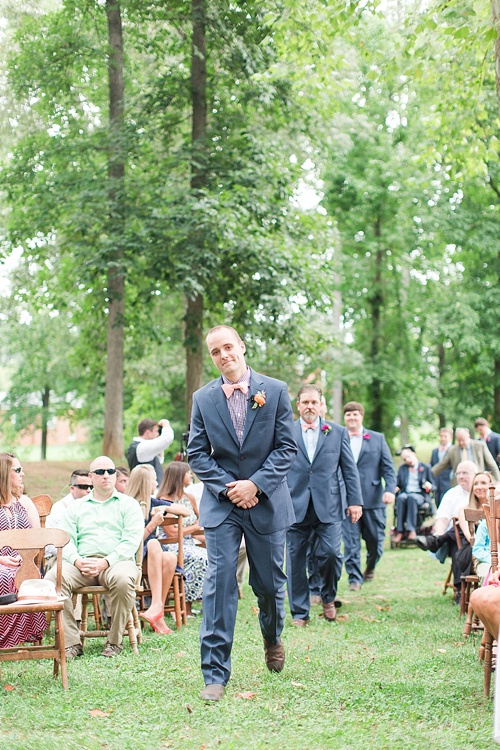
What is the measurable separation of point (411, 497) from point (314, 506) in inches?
313

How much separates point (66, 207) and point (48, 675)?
12.9 metres

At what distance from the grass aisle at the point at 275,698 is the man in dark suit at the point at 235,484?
41 centimetres

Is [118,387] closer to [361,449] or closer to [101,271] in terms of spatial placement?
[101,271]

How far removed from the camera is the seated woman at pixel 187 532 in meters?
9.52

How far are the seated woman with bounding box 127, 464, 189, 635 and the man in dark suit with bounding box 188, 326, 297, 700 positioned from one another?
2.66 meters

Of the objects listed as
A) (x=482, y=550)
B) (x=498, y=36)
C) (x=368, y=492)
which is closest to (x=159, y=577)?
(x=482, y=550)

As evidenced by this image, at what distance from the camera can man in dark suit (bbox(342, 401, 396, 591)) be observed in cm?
1148

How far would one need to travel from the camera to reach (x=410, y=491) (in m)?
16.7

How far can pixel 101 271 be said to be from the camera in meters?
17.4

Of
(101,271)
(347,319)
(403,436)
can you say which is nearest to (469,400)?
(403,436)

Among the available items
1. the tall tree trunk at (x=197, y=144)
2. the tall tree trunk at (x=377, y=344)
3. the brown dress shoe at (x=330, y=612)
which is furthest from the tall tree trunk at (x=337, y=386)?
the brown dress shoe at (x=330, y=612)

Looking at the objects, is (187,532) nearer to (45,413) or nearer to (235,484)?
(235,484)

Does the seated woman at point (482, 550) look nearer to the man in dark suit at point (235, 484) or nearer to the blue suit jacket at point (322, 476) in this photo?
the blue suit jacket at point (322, 476)

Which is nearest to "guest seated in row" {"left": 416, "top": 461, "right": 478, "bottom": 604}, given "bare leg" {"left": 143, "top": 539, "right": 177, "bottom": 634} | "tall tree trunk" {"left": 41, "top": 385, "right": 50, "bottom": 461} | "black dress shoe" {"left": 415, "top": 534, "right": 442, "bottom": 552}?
"black dress shoe" {"left": 415, "top": 534, "right": 442, "bottom": 552}
